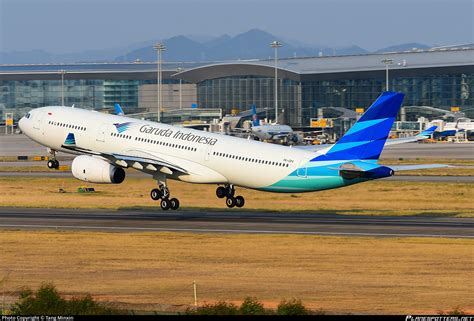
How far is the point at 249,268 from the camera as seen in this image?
4181 centimetres

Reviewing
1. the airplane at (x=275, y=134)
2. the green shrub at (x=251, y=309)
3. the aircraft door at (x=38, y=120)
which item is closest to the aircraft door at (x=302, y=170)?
the aircraft door at (x=38, y=120)

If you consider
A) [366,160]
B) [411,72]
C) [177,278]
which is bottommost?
[177,278]

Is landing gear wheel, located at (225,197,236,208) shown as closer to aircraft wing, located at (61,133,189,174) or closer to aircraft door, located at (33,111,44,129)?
aircraft wing, located at (61,133,189,174)

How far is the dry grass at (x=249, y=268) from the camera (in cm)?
3522

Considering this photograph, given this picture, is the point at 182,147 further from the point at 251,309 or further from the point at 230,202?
the point at 251,309

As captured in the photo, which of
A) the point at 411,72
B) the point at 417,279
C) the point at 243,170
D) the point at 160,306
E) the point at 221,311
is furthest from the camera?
the point at 411,72

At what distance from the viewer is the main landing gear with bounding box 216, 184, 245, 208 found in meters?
65.8

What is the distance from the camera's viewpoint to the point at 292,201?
72.4 meters

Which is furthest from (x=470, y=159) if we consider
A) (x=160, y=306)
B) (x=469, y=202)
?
(x=160, y=306)

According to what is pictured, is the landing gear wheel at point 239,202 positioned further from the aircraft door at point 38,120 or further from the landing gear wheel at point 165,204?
the aircraft door at point 38,120

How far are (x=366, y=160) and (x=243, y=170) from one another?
9140mm

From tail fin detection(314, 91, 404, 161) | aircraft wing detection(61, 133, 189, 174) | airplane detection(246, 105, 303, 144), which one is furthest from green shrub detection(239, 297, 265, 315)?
airplane detection(246, 105, 303, 144)

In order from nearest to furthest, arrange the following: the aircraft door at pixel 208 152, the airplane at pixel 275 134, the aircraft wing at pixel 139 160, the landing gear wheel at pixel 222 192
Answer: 1. the aircraft wing at pixel 139 160
2. the aircraft door at pixel 208 152
3. the landing gear wheel at pixel 222 192
4. the airplane at pixel 275 134

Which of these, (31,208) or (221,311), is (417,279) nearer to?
(221,311)
